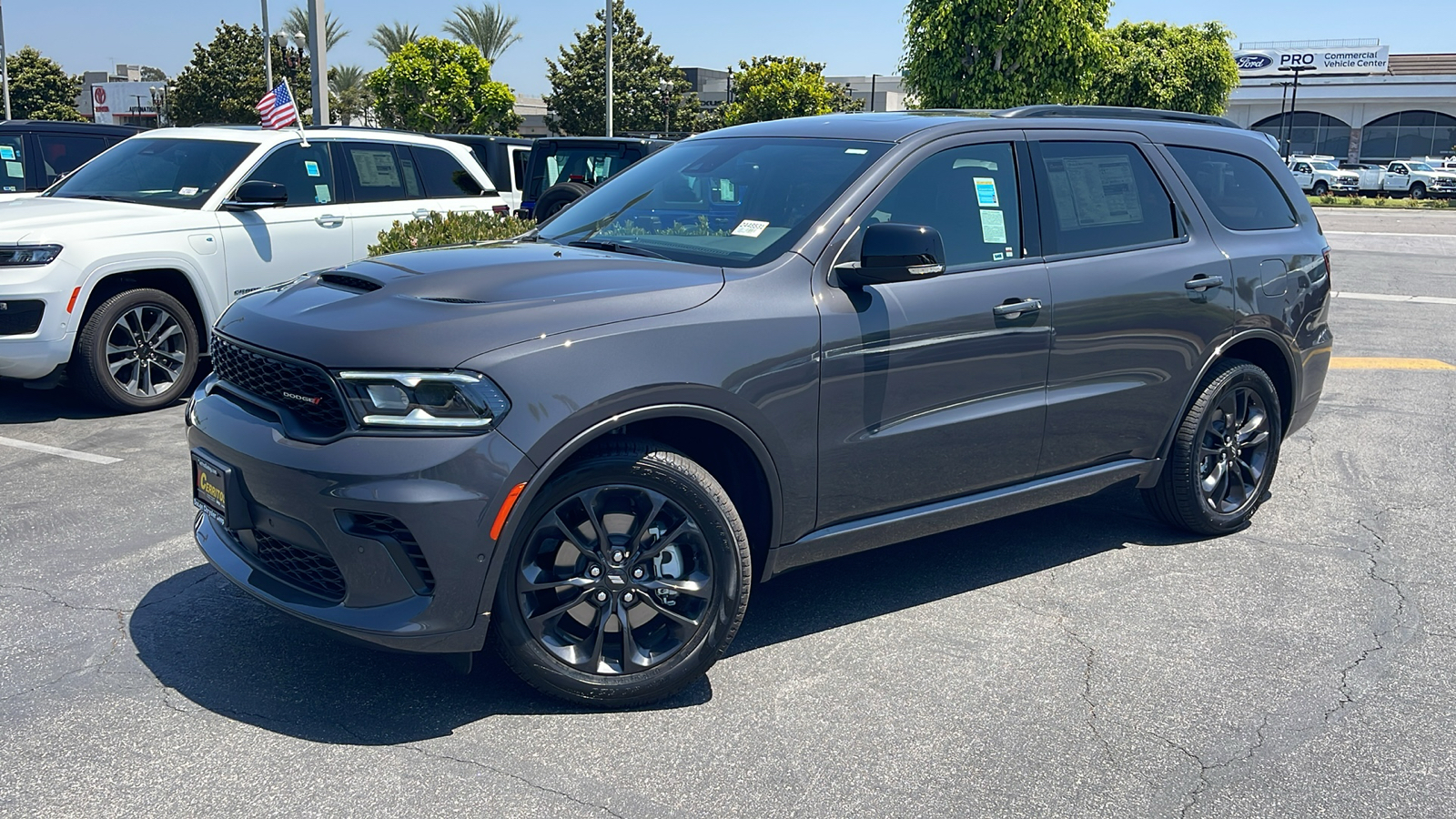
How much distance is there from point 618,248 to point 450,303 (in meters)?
0.99

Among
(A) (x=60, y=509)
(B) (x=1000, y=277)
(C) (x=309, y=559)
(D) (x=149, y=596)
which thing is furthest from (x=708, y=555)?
(A) (x=60, y=509)

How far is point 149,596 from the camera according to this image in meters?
4.45

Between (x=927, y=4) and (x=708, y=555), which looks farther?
(x=927, y=4)

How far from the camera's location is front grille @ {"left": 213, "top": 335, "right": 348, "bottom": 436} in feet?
11.0

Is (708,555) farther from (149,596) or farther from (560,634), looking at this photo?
(149,596)

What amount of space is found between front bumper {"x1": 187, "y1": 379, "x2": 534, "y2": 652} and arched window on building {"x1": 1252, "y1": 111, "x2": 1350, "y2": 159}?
74810 mm

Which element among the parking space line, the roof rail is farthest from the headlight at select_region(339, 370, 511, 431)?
the parking space line

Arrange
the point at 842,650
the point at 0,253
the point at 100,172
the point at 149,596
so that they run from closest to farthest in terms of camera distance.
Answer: the point at 842,650
the point at 149,596
the point at 0,253
the point at 100,172

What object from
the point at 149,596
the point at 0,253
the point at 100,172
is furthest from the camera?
the point at 100,172

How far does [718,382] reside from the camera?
362 centimetres

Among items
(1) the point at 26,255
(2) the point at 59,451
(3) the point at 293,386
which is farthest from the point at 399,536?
(1) the point at 26,255

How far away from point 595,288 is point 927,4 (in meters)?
26.9

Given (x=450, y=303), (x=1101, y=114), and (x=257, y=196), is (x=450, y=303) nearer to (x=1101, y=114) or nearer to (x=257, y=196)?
(x=1101, y=114)

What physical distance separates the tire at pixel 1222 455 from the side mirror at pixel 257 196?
5.71 m
